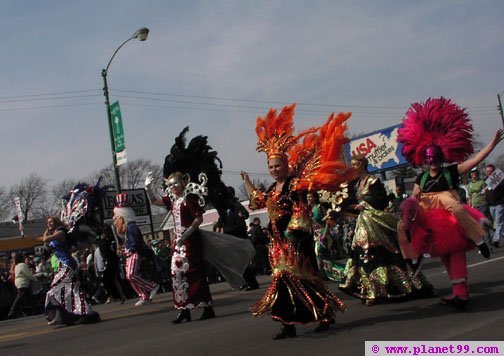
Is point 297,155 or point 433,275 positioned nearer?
point 297,155

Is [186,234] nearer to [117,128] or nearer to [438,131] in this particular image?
[438,131]

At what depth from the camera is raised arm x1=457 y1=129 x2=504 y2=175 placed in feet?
20.8

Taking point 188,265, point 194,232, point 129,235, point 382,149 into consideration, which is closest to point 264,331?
point 188,265

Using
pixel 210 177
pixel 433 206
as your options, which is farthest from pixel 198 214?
pixel 433 206

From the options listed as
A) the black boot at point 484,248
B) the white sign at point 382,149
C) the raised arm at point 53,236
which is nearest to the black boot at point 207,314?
the raised arm at point 53,236

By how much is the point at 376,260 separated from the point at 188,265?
240 cm

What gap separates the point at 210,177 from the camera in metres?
8.52

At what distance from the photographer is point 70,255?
9156 millimetres

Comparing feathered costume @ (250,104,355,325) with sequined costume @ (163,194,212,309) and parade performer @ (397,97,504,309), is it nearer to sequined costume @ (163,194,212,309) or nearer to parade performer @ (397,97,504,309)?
parade performer @ (397,97,504,309)

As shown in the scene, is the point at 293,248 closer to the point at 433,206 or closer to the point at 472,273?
the point at 433,206

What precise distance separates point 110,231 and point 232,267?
586 cm

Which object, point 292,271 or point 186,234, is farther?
point 186,234

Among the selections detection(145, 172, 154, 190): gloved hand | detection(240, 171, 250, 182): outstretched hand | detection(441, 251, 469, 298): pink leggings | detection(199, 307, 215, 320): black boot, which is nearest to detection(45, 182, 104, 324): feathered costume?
detection(145, 172, 154, 190): gloved hand

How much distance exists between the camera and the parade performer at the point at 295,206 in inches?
235
